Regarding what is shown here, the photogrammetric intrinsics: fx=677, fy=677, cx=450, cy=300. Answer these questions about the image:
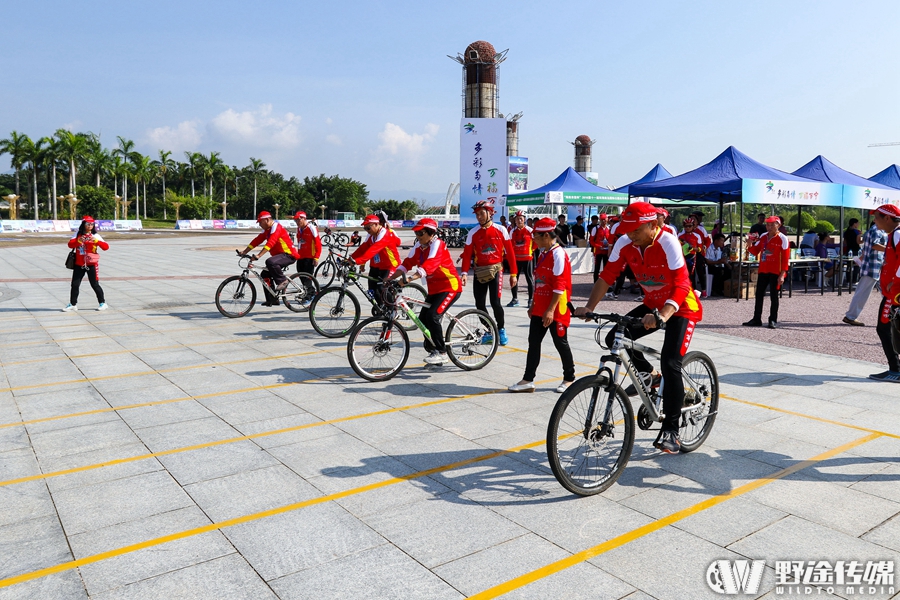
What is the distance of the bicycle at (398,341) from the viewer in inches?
282

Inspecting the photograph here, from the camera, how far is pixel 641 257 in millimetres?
4695

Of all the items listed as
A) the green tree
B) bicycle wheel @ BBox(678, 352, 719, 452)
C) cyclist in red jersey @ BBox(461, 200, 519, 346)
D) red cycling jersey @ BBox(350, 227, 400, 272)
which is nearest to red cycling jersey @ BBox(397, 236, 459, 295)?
cyclist in red jersey @ BBox(461, 200, 519, 346)

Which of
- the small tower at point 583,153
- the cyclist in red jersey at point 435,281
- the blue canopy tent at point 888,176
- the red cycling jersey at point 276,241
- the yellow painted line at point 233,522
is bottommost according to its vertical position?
the yellow painted line at point 233,522

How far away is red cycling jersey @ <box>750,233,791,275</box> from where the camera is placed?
10664 millimetres

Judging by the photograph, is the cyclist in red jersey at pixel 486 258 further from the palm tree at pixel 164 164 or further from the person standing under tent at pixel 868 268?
the palm tree at pixel 164 164

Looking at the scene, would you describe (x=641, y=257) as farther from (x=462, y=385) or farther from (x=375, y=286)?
(x=375, y=286)

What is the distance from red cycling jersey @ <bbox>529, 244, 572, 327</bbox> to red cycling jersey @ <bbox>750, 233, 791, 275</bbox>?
575cm

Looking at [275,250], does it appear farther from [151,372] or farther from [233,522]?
[233,522]

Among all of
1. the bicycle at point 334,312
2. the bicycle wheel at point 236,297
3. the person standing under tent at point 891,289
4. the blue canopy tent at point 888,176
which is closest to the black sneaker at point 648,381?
the person standing under tent at point 891,289

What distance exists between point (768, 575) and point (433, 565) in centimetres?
163

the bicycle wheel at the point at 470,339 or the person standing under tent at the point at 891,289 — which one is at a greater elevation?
the person standing under tent at the point at 891,289

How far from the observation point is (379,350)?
23.8ft

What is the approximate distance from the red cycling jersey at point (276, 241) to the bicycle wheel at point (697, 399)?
815cm

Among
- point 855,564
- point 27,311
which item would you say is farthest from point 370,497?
point 27,311
